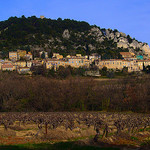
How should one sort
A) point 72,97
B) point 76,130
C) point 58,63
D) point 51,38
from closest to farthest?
1. point 76,130
2. point 72,97
3. point 58,63
4. point 51,38

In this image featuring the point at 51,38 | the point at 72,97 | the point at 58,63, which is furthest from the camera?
the point at 51,38

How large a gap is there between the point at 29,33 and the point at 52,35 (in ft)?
32.1

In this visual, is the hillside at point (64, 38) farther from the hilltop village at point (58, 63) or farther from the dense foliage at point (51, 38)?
the hilltop village at point (58, 63)

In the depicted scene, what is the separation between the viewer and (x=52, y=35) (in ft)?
357

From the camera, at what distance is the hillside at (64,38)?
308 feet

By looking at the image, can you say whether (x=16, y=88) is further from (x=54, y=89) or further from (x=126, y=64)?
(x=126, y=64)

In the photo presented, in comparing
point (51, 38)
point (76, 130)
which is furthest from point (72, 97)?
point (51, 38)

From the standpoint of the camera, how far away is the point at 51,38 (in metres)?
104

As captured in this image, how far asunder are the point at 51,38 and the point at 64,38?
24.8ft

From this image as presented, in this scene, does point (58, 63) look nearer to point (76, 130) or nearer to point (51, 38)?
point (51, 38)

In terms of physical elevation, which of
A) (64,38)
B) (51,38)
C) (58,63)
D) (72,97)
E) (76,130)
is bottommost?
(76,130)

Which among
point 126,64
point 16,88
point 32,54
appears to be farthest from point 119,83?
point 32,54

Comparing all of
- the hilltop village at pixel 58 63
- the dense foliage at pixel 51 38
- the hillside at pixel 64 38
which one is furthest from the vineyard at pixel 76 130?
the hillside at pixel 64 38

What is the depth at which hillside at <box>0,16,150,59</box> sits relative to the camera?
93.9m
